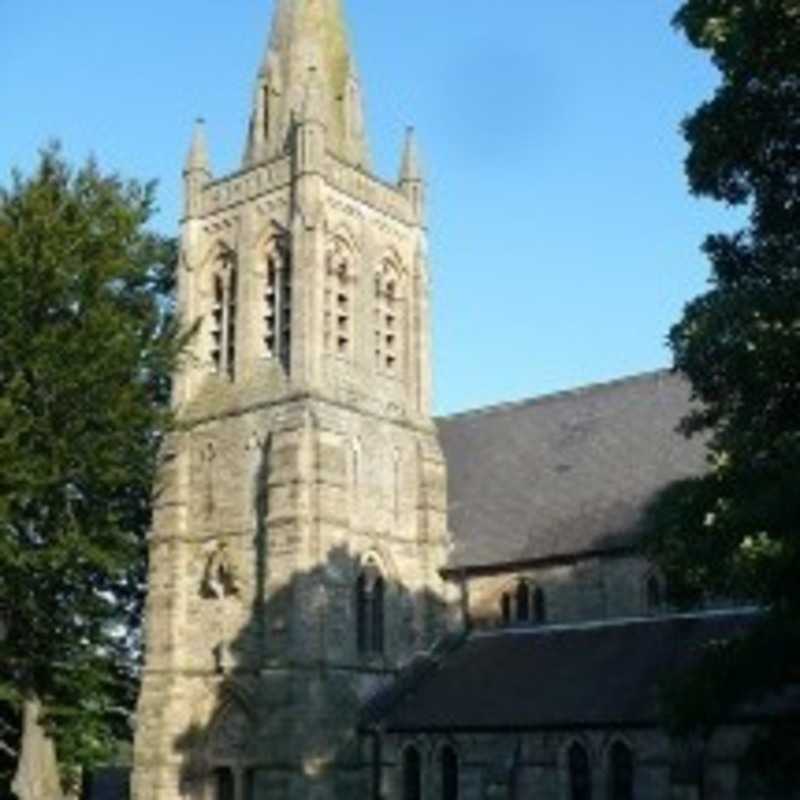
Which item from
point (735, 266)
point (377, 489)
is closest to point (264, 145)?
point (377, 489)

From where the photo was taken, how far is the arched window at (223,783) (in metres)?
34.6

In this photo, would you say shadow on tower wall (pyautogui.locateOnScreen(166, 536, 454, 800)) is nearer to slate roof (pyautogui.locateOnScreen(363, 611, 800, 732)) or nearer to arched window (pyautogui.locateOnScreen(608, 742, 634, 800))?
slate roof (pyautogui.locateOnScreen(363, 611, 800, 732))

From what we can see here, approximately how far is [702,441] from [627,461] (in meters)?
2.27

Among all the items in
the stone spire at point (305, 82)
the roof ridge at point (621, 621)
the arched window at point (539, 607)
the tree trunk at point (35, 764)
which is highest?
the stone spire at point (305, 82)

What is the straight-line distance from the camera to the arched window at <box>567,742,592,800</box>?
2981cm

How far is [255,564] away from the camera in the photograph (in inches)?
1378

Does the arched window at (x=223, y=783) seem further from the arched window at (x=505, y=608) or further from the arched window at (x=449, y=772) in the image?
the arched window at (x=505, y=608)

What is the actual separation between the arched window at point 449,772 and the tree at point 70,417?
9.13 metres

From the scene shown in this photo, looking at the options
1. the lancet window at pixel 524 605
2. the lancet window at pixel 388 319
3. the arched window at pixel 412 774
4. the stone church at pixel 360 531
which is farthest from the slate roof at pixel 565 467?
the arched window at pixel 412 774

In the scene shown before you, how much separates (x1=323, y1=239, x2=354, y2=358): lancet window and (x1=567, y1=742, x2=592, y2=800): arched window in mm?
13419

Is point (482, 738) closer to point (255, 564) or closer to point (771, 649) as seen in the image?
point (255, 564)

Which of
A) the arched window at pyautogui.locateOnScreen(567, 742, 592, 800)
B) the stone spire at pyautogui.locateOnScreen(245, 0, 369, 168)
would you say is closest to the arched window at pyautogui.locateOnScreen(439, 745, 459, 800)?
the arched window at pyautogui.locateOnScreen(567, 742, 592, 800)

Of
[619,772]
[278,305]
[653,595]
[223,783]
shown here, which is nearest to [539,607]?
[653,595]

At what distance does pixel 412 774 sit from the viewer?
33.2 m
